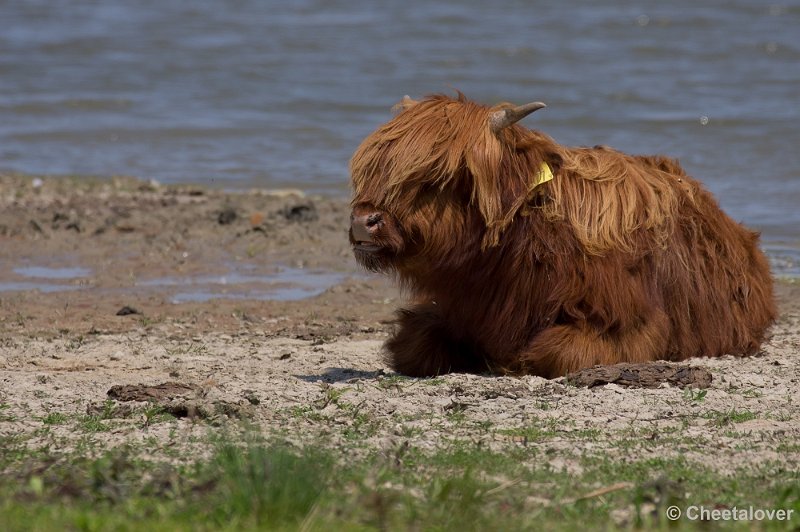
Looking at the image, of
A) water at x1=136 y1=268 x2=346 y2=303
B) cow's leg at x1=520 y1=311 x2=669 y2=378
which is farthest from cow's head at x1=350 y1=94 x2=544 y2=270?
water at x1=136 y1=268 x2=346 y2=303

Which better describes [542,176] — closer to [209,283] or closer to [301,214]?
[209,283]

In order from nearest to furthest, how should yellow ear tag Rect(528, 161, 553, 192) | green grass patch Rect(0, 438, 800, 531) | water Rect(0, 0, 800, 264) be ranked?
1. green grass patch Rect(0, 438, 800, 531)
2. yellow ear tag Rect(528, 161, 553, 192)
3. water Rect(0, 0, 800, 264)

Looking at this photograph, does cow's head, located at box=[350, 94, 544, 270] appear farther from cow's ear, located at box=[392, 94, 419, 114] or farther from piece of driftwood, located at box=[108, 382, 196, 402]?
piece of driftwood, located at box=[108, 382, 196, 402]

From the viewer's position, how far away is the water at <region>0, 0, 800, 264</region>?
17797 mm

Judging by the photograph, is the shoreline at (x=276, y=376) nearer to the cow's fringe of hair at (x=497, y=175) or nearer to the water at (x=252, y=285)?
the water at (x=252, y=285)

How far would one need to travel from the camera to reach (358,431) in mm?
5875

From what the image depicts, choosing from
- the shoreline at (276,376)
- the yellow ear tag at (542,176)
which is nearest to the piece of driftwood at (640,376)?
the shoreline at (276,376)

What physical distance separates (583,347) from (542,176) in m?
0.96

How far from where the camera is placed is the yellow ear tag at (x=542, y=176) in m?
7.09

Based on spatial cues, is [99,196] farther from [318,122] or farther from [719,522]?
[719,522]

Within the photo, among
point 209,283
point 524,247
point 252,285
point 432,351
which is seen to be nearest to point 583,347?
point 524,247

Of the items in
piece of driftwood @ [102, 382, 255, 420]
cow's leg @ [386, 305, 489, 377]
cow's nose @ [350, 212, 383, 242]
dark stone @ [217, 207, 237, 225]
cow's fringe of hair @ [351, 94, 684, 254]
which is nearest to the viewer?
piece of driftwood @ [102, 382, 255, 420]

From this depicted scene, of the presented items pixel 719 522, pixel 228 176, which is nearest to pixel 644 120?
pixel 228 176

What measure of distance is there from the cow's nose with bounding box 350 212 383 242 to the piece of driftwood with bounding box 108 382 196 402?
1147 millimetres
